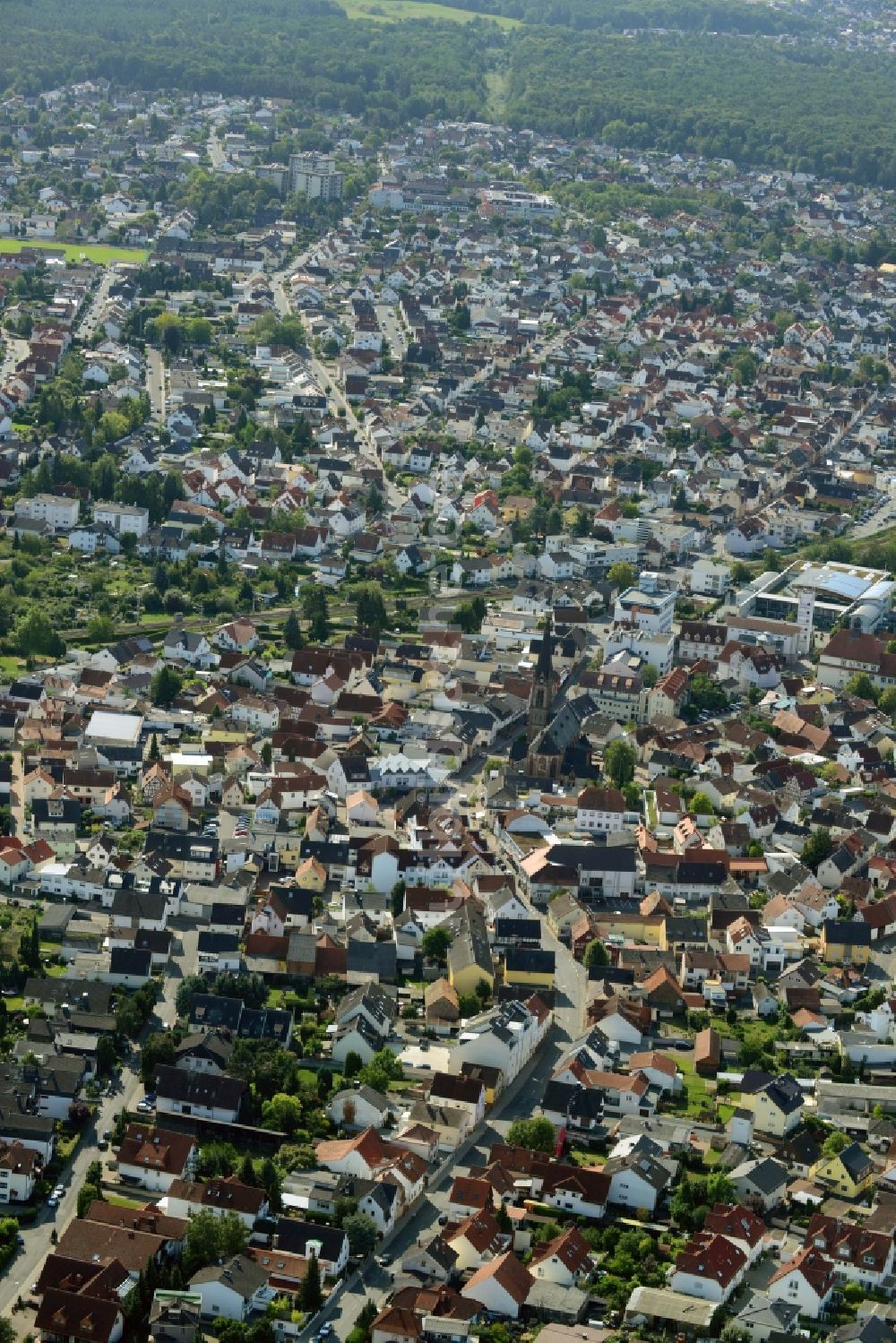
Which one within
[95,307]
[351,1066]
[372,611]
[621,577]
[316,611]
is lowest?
[95,307]

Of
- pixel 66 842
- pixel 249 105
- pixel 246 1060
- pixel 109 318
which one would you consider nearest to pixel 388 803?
pixel 66 842

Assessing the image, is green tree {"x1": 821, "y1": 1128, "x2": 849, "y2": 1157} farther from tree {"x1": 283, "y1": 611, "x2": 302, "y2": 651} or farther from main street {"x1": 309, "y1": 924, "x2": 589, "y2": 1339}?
tree {"x1": 283, "y1": 611, "x2": 302, "y2": 651}

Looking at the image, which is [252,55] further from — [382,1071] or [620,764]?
[382,1071]

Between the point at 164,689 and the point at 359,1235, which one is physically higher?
the point at 359,1235

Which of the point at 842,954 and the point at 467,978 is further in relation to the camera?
the point at 842,954

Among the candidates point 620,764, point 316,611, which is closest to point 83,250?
point 316,611

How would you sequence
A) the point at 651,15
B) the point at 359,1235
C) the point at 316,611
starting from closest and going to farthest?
the point at 359,1235, the point at 316,611, the point at 651,15

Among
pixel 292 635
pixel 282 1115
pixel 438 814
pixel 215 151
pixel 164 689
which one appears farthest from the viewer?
pixel 215 151

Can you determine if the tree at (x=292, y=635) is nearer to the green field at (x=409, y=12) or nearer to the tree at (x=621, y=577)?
the tree at (x=621, y=577)
